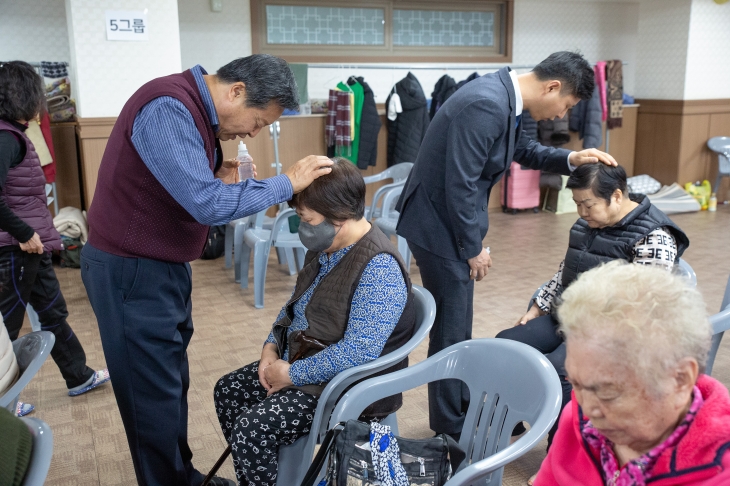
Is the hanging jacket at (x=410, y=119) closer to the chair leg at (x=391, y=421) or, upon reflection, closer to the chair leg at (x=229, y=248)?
the chair leg at (x=229, y=248)

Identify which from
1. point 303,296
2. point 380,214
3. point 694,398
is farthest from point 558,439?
point 380,214

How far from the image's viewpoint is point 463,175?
2.18m

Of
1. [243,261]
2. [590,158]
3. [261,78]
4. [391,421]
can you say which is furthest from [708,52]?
[261,78]

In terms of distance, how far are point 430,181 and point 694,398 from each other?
1414mm

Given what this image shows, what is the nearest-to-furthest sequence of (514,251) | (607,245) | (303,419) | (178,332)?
(303,419), (178,332), (607,245), (514,251)

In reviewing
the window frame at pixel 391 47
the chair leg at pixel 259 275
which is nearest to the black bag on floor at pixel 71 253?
the chair leg at pixel 259 275

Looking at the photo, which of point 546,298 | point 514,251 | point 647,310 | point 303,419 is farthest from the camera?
point 514,251

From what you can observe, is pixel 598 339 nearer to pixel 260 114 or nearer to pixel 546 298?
pixel 260 114

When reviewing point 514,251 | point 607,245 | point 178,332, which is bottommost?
point 514,251

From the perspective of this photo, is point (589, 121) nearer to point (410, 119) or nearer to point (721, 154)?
point (721, 154)

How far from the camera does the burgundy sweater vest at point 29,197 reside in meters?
2.66

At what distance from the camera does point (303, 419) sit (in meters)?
1.77

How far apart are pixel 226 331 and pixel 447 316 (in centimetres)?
178

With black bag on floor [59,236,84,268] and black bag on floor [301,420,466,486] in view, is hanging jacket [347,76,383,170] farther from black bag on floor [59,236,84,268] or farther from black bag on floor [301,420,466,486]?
black bag on floor [301,420,466,486]
